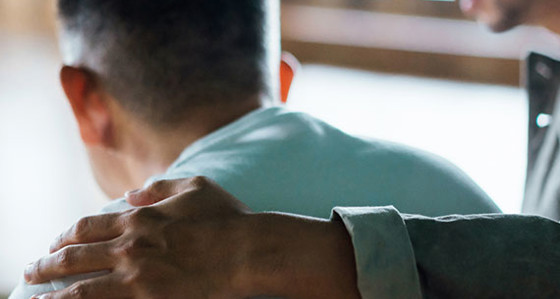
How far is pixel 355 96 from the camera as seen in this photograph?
3.27 meters

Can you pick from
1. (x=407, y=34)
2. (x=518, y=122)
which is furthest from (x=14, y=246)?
(x=407, y=34)

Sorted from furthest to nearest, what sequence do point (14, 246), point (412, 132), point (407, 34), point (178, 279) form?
point (407, 34) < point (412, 132) < point (14, 246) < point (178, 279)

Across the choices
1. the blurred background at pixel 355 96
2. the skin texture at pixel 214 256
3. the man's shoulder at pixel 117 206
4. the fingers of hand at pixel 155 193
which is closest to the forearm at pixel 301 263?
the skin texture at pixel 214 256

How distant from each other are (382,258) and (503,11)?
3.34ft

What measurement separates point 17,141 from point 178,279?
8.06ft

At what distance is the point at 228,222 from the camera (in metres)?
0.69

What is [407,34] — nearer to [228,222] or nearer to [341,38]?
[341,38]

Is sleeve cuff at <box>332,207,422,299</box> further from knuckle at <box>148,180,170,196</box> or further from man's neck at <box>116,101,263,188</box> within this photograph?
man's neck at <box>116,101,263,188</box>

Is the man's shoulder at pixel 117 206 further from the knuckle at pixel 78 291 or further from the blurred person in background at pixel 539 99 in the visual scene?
the blurred person in background at pixel 539 99

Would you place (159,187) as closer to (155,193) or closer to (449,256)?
(155,193)

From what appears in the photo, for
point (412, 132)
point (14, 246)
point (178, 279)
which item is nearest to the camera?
point (178, 279)

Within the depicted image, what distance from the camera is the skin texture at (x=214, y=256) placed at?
26.2 inches

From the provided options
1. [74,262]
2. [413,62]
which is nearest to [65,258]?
[74,262]

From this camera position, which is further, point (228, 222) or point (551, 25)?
point (551, 25)
